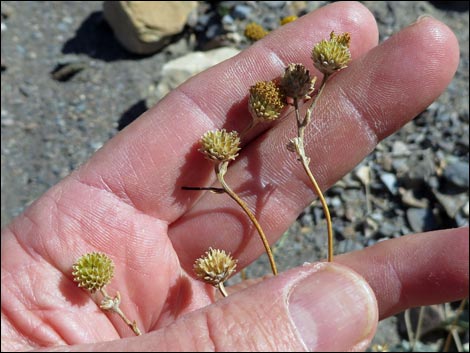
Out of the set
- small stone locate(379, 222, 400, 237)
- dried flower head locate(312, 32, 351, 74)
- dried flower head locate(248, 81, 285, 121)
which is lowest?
small stone locate(379, 222, 400, 237)

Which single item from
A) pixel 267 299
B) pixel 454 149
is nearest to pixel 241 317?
pixel 267 299

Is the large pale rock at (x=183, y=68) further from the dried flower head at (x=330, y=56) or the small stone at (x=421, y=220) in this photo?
the dried flower head at (x=330, y=56)

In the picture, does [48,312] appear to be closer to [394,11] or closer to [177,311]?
[177,311]

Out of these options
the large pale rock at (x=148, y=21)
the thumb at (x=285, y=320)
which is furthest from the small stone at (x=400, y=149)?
the thumb at (x=285, y=320)

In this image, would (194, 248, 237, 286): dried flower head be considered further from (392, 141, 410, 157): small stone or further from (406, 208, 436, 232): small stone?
(392, 141, 410, 157): small stone

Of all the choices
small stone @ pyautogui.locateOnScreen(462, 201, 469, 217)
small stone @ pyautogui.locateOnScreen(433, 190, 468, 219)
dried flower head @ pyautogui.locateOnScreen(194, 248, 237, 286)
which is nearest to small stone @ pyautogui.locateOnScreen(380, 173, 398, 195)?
small stone @ pyautogui.locateOnScreen(433, 190, 468, 219)

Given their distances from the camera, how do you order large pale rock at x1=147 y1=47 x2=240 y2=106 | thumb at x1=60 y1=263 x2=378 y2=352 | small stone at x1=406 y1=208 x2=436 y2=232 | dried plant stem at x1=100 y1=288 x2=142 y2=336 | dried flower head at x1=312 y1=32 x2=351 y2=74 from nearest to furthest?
thumb at x1=60 y1=263 x2=378 y2=352
dried plant stem at x1=100 y1=288 x2=142 y2=336
dried flower head at x1=312 y1=32 x2=351 y2=74
small stone at x1=406 y1=208 x2=436 y2=232
large pale rock at x1=147 y1=47 x2=240 y2=106
